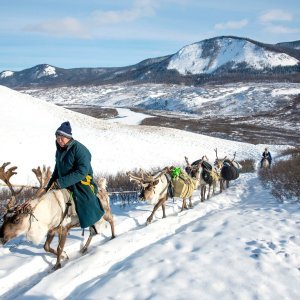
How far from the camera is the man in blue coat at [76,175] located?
612cm

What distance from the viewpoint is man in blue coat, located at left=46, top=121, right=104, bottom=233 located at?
20.1 ft

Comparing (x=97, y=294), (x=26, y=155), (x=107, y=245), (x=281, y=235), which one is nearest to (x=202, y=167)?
(x=281, y=235)

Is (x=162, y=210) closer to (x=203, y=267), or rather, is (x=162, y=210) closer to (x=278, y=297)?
(x=203, y=267)

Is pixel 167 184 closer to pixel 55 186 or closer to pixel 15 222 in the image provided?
pixel 55 186

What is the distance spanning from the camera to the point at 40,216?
5867 mm

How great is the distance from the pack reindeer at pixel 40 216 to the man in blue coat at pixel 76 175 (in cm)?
18

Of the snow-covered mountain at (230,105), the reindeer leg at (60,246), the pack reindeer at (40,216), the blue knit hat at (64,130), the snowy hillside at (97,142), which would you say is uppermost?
the blue knit hat at (64,130)

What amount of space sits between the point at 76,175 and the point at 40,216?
0.84 m

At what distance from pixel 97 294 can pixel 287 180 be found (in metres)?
10.3

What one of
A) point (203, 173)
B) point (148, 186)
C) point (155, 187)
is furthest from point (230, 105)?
point (148, 186)

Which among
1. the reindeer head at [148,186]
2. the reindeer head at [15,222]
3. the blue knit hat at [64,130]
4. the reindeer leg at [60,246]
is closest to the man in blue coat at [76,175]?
the blue knit hat at [64,130]

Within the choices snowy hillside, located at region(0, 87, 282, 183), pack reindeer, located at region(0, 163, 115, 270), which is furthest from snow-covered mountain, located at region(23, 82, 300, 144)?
pack reindeer, located at region(0, 163, 115, 270)

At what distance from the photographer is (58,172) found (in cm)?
648

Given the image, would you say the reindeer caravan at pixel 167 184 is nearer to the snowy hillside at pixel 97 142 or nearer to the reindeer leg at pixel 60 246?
the reindeer leg at pixel 60 246
